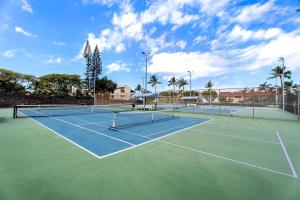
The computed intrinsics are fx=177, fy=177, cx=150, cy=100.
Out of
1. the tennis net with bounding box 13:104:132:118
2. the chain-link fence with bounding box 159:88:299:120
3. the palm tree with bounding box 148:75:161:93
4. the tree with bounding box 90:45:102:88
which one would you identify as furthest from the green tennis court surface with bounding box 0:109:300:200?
the palm tree with bounding box 148:75:161:93

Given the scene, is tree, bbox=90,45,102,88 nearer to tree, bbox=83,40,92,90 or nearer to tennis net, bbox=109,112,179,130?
tree, bbox=83,40,92,90

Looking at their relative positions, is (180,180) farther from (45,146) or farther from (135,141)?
(45,146)

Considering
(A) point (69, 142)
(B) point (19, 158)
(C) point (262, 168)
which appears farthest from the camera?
(A) point (69, 142)

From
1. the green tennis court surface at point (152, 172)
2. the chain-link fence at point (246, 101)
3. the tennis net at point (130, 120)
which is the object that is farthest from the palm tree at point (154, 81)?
the green tennis court surface at point (152, 172)

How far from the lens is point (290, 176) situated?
14.1 ft

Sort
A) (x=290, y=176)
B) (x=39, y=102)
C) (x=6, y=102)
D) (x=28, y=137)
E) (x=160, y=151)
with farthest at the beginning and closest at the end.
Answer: (x=39, y=102), (x=6, y=102), (x=28, y=137), (x=160, y=151), (x=290, y=176)

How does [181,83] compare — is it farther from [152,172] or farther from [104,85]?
[152,172]

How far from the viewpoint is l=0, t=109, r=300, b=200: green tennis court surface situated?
340cm

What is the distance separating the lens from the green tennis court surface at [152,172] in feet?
11.2

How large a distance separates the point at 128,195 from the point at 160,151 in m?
2.83

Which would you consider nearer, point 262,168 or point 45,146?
point 262,168

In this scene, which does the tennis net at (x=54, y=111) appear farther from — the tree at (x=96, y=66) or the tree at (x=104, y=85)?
the tree at (x=104, y=85)

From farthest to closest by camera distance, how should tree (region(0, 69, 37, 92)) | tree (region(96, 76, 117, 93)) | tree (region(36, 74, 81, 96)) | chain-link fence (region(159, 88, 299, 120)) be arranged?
tree (region(96, 76, 117, 93)) < tree (region(36, 74, 81, 96)) < tree (region(0, 69, 37, 92)) < chain-link fence (region(159, 88, 299, 120))

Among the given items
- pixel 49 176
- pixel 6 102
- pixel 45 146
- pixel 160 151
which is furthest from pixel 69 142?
pixel 6 102
